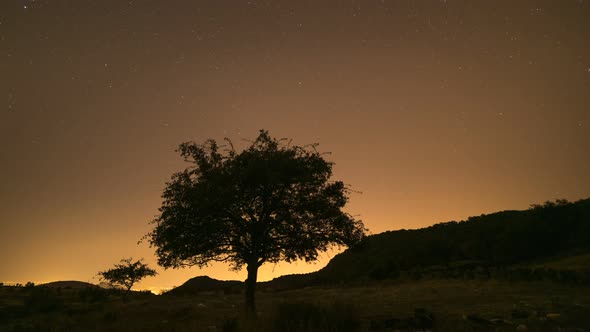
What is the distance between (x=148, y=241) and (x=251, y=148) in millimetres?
8571

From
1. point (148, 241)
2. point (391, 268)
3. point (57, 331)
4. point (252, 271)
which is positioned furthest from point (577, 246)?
point (57, 331)

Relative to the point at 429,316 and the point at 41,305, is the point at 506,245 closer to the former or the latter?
the point at 429,316

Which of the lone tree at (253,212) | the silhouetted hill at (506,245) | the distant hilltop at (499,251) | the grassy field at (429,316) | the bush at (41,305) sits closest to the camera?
the grassy field at (429,316)

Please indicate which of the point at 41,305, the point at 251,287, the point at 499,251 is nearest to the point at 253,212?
the point at 251,287

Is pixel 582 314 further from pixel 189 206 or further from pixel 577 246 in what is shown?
pixel 577 246

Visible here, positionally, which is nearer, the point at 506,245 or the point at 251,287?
the point at 251,287

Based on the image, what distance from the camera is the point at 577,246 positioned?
68.1m

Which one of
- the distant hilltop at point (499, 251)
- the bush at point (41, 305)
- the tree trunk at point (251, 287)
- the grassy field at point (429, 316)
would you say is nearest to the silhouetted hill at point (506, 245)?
the distant hilltop at point (499, 251)

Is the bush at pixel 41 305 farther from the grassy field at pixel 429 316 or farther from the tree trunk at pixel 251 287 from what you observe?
the tree trunk at pixel 251 287

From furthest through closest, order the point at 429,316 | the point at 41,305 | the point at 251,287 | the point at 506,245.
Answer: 1. the point at 506,245
2. the point at 41,305
3. the point at 251,287
4. the point at 429,316

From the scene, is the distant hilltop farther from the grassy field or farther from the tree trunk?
the tree trunk

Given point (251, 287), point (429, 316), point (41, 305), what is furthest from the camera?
point (41, 305)

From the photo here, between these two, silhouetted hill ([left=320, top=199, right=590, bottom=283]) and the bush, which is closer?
the bush

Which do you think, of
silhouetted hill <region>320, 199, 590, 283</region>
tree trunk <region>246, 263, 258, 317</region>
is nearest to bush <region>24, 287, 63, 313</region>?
tree trunk <region>246, 263, 258, 317</region>
